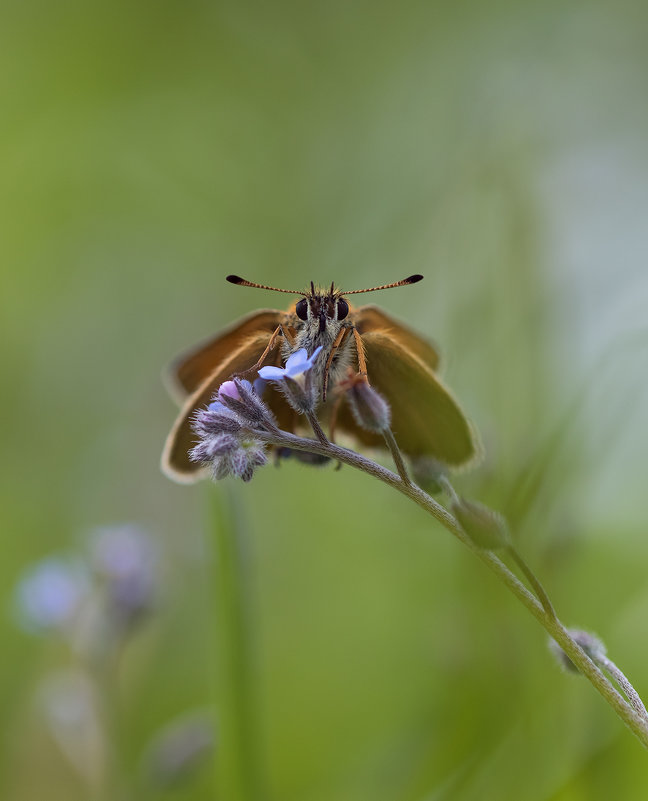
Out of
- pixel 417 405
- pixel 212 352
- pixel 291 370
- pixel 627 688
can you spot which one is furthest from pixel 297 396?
pixel 627 688

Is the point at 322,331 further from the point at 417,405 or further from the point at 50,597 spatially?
the point at 50,597

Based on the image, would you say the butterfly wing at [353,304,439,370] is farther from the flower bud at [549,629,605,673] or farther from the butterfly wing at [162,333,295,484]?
the flower bud at [549,629,605,673]

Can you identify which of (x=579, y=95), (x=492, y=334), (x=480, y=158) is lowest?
(x=492, y=334)

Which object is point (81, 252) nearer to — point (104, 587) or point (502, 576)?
point (104, 587)

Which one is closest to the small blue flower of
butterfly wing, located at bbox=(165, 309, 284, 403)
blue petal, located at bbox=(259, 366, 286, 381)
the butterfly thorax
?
blue petal, located at bbox=(259, 366, 286, 381)

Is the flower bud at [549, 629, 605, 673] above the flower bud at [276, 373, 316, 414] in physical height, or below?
below

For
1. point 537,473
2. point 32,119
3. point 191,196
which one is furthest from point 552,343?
point 32,119

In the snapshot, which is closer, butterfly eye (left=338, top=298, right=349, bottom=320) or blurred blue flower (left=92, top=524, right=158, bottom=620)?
butterfly eye (left=338, top=298, right=349, bottom=320)
